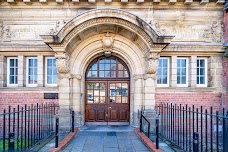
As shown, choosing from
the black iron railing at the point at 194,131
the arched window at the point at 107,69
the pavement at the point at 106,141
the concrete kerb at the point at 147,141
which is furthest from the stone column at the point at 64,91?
the black iron railing at the point at 194,131

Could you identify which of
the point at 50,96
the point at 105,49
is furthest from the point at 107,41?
the point at 50,96

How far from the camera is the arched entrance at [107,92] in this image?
29.1 feet

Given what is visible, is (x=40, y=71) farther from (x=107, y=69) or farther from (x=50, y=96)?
(x=107, y=69)

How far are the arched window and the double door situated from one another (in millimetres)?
368

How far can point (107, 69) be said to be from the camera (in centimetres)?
900

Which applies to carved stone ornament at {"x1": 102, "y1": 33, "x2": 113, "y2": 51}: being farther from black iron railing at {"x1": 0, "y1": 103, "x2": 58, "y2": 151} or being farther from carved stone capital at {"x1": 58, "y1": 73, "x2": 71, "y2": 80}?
black iron railing at {"x1": 0, "y1": 103, "x2": 58, "y2": 151}

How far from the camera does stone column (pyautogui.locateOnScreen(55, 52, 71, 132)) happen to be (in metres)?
7.59

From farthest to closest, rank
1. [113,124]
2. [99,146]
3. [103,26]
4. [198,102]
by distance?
[113,124] → [198,102] → [103,26] → [99,146]

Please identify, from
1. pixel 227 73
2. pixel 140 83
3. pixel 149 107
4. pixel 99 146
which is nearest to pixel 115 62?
pixel 140 83

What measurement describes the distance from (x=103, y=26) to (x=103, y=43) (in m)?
0.82

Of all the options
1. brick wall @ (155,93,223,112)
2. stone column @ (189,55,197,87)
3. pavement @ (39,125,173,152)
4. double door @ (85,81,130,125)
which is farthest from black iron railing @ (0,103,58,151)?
stone column @ (189,55,197,87)

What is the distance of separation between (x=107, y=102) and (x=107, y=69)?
1714 mm

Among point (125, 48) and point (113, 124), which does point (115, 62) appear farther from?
point (113, 124)

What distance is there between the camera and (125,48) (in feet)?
27.4
